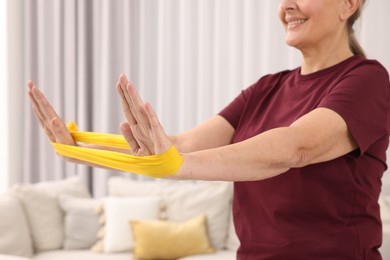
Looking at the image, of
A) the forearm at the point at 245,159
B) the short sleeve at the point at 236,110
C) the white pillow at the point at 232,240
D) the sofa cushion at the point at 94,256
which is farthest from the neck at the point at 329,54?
the white pillow at the point at 232,240

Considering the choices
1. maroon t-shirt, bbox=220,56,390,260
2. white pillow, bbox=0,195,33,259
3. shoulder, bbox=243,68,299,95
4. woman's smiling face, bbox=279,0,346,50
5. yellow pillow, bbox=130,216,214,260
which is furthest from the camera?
yellow pillow, bbox=130,216,214,260

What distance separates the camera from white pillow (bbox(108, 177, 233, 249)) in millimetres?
3711

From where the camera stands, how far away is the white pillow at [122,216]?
11.9 ft

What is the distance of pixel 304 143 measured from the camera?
1089mm

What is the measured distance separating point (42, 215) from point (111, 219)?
1.43 feet

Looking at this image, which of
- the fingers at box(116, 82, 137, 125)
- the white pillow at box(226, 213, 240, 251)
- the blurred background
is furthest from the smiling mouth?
the blurred background

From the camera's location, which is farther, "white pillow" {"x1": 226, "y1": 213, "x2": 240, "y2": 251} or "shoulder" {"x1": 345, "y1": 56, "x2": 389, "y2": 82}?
"white pillow" {"x1": 226, "y1": 213, "x2": 240, "y2": 251}

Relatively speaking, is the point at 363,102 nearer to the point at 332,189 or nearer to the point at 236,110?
the point at 332,189

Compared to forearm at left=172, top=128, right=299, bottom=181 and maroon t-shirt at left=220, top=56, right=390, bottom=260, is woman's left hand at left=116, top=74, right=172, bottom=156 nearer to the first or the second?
forearm at left=172, top=128, right=299, bottom=181

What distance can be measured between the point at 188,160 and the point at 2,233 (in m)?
2.71

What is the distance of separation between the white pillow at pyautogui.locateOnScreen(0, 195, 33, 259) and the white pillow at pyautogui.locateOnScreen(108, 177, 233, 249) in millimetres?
678

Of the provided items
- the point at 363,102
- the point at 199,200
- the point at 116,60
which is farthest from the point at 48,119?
the point at 116,60

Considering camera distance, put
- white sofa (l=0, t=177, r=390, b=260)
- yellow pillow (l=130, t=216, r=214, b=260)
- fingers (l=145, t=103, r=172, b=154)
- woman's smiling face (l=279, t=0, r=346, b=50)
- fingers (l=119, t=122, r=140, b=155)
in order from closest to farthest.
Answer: fingers (l=145, t=103, r=172, b=154) < fingers (l=119, t=122, r=140, b=155) < woman's smiling face (l=279, t=0, r=346, b=50) < yellow pillow (l=130, t=216, r=214, b=260) < white sofa (l=0, t=177, r=390, b=260)

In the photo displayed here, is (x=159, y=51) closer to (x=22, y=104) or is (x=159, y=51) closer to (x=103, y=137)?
(x=22, y=104)
